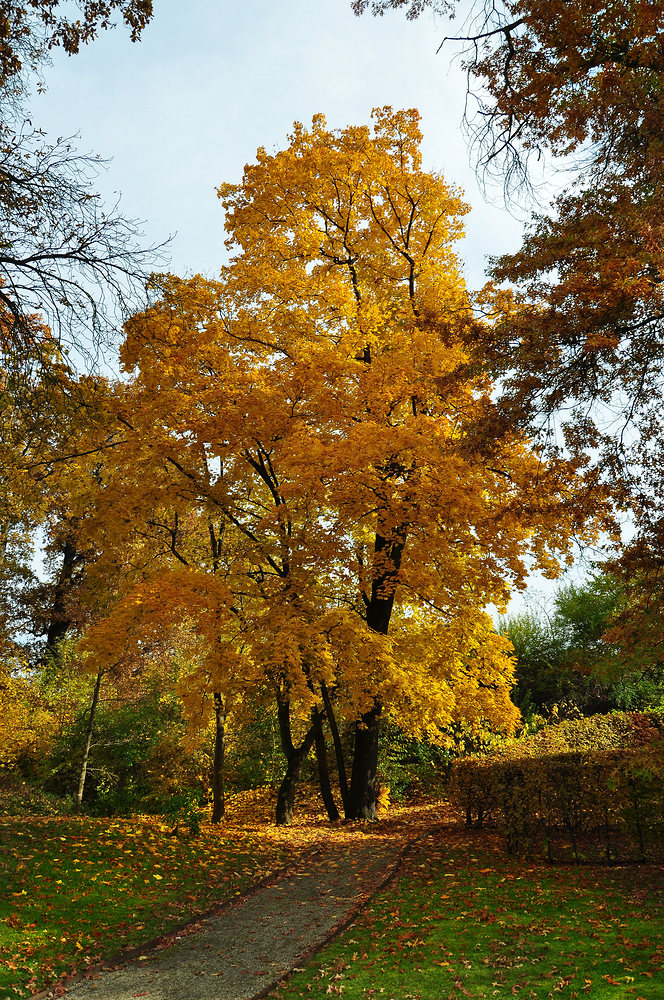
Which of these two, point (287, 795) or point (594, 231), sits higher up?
point (594, 231)

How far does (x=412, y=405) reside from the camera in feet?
40.5

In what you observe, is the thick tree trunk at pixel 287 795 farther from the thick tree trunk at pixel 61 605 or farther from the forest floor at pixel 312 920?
the thick tree trunk at pixel 61 605

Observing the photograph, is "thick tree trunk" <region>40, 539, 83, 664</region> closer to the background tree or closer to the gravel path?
the gravel path

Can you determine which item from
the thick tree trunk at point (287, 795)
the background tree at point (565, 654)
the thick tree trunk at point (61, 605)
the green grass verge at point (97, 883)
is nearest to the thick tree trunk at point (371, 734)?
the thick tree trunk at point (287, 795)

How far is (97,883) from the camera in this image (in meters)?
8.34

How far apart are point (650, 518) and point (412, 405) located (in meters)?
6.14

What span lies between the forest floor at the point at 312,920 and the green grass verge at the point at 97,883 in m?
0.03

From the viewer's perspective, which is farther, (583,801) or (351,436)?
(351,436)

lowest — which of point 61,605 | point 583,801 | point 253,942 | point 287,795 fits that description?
point 253,942

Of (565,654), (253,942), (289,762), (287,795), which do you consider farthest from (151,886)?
(565,654)

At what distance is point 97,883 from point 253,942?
8.26 ft

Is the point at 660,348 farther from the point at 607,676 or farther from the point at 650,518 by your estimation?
the point at 607,676

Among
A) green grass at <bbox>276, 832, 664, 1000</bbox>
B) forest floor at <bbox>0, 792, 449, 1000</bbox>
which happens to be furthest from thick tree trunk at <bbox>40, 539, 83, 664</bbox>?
green grass at <bbox>276, 832, 664, 1000</bbox>

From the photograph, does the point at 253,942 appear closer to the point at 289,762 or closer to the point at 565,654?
the point at 289,762
